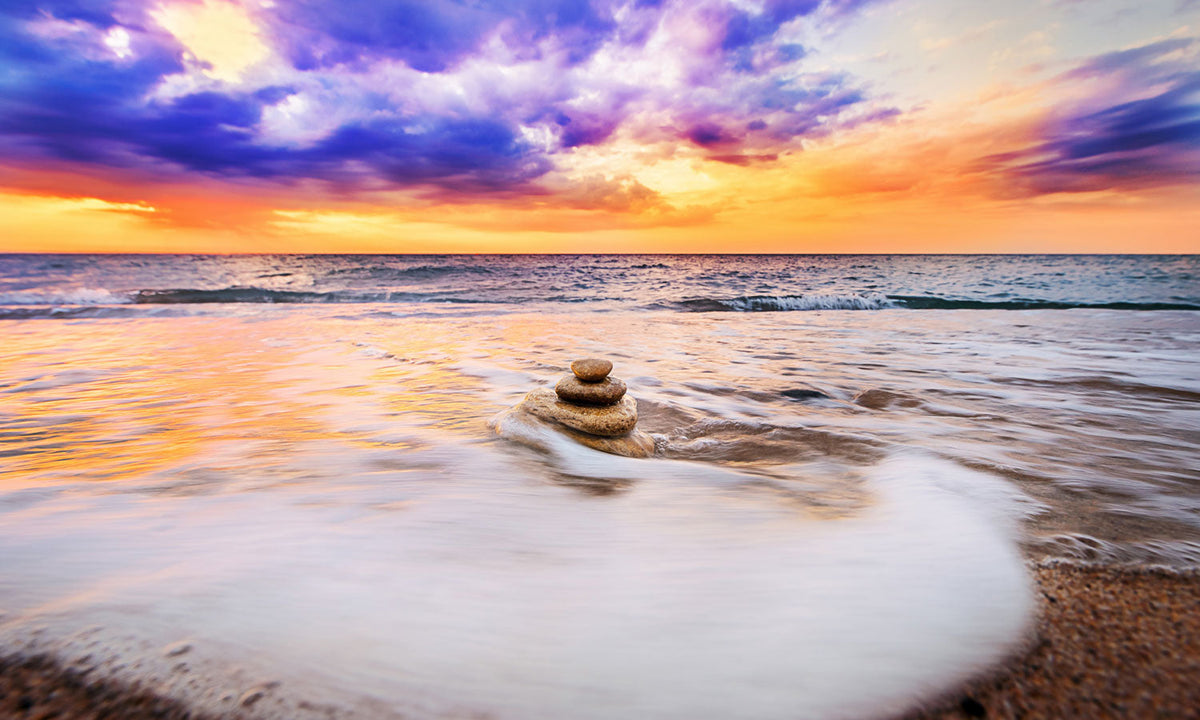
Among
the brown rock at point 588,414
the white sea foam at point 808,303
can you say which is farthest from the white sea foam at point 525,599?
the white sea foam at point 808,303

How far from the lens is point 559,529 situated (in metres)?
1.94

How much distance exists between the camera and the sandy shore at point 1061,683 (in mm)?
984

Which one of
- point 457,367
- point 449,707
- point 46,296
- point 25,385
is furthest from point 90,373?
point 46,296

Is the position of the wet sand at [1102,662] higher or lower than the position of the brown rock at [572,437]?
higher

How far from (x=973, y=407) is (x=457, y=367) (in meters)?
4.83

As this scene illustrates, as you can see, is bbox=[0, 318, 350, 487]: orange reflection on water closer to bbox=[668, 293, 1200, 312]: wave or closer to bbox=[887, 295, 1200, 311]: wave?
bbox=[668, 293, 1200, 312]: wave

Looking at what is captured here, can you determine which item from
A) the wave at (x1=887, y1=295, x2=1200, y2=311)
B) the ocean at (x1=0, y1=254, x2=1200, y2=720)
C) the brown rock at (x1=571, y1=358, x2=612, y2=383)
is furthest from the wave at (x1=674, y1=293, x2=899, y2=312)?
the brown rock at (x1=571, y1=358, x2=612, y2=383)

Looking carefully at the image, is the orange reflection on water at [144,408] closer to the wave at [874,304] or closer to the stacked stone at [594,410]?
the stacked stone at [594,410]

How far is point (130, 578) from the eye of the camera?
1.46 meters

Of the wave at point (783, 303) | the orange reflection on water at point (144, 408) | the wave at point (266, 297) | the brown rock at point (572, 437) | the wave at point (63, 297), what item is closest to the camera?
the orange reflection on water at point (144, 408)

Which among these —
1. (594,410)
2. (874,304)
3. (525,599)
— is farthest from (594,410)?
(874,304)

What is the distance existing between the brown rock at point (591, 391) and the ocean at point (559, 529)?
1.33 ft

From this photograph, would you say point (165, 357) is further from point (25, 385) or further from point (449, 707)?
point (449, 707)

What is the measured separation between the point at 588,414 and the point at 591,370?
11.5 inches
